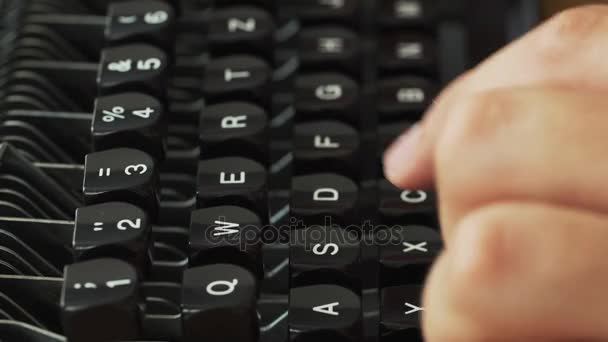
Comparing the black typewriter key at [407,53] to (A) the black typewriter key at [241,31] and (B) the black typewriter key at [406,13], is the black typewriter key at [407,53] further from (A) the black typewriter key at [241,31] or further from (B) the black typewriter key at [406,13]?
(A) the black typewriter key at [241,31]

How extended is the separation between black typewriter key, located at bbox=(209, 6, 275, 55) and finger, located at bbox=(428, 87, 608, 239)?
1.86ft

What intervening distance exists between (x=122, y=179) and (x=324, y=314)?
0.25m

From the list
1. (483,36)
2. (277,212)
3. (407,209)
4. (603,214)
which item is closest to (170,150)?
(277,212)

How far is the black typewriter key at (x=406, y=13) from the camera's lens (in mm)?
1441

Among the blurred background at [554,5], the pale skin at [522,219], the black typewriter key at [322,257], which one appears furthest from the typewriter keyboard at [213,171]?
the pale skin at [522,219]

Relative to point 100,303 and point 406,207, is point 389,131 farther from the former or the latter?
point 100,303

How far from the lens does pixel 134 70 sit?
1166mm

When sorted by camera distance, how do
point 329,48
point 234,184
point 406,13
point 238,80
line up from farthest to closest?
point 406,13, point 329,48, point 238,80, point 234,184

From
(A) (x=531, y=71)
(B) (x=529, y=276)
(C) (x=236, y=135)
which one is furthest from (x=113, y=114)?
(B) (x=529, y=276)

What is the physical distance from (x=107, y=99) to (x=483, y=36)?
2.10 feet

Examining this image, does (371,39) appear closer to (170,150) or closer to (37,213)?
(170,150)

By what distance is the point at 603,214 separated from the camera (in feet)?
2.35

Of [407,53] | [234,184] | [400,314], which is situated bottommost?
[400,314]

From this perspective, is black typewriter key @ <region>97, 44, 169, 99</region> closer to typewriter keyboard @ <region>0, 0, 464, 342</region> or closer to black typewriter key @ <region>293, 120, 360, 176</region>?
typewriter keyboard @ <region>0, 0, 464, 342</region>
